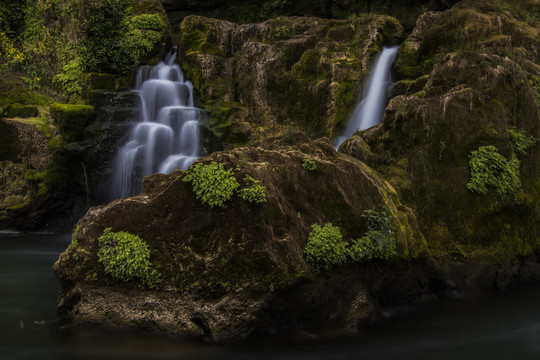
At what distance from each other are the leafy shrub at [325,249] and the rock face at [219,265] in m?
0.14

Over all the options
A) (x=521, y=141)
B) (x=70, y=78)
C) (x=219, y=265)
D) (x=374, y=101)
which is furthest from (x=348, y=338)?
(x=70, y=78)

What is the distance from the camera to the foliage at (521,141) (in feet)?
26.0

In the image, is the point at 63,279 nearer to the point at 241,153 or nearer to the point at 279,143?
the point at 241,153

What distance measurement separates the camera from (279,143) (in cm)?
768

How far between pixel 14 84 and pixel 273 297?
14.2m

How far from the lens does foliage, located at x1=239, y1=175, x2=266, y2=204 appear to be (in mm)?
5477

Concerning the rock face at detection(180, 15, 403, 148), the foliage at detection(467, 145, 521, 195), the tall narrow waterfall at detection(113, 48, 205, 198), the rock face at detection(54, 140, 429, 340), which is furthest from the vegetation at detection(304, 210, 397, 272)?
the tall narrow waterfall at detection(113, 48, 205, 198)

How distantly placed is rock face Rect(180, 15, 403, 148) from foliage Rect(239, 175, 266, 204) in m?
7.42

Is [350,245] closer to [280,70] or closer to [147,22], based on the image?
[280,70]

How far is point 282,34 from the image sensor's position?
51.8 feet

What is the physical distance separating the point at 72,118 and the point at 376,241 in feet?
35.6

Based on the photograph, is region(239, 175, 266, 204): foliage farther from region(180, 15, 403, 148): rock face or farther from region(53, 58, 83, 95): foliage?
region(53, 58, 83, 95): foliage

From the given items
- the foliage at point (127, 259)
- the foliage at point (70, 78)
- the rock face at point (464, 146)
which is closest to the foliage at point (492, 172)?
the rock face at point (464, 146)

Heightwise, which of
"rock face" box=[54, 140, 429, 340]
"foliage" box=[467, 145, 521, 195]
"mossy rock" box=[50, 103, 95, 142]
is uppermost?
"mossy rock" box=[50, 103, 95, 142]
